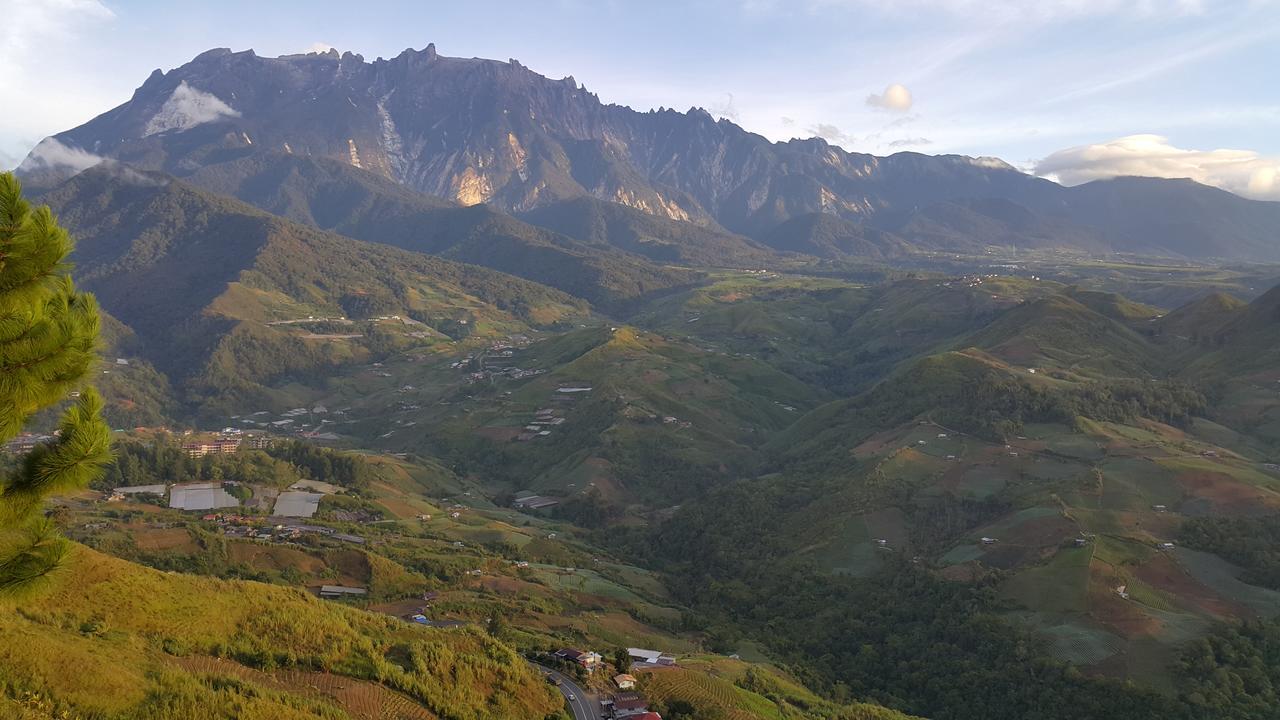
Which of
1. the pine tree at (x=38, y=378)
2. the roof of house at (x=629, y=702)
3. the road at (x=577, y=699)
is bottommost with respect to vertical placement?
the roof of house at (x=629, y=702)

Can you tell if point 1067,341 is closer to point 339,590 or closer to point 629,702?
point 629,702

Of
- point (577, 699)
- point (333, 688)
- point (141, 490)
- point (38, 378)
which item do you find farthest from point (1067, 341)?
point (38, 378)

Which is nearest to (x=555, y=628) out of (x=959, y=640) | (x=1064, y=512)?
(x=959, y=640)

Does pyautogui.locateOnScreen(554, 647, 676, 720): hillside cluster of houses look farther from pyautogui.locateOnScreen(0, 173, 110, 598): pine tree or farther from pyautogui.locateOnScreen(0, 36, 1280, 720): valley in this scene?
pyautogui.locateOnScreen(0, 173, 110, 598): pine tree

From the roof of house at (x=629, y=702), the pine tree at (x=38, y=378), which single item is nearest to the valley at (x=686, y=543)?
the pine tree at (x=38, y=378)

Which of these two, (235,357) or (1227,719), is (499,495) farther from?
(235,357)

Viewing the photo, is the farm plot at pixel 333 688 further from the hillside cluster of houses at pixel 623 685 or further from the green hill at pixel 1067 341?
the green hill at pixel 1067 341
